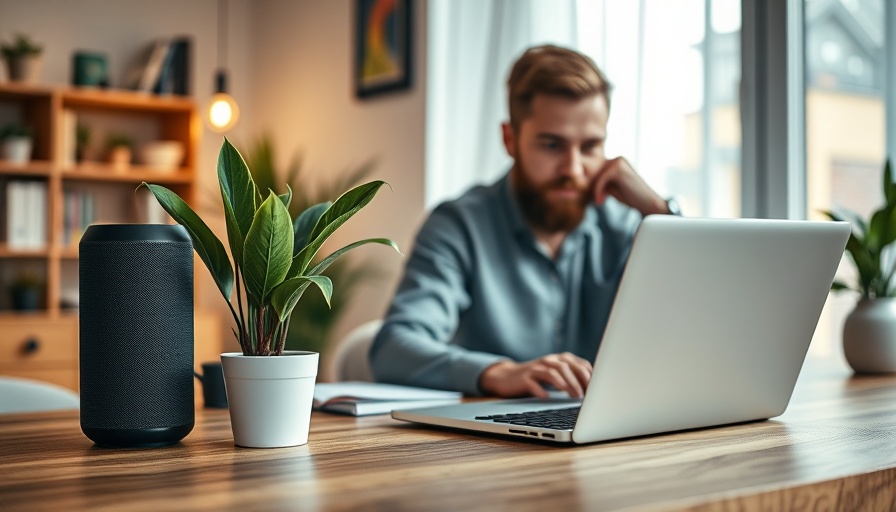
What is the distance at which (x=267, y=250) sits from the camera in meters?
0.92

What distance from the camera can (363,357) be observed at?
215 centimetres

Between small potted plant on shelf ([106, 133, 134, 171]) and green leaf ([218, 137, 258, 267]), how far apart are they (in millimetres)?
3356

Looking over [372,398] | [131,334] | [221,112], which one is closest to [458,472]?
[131,334]

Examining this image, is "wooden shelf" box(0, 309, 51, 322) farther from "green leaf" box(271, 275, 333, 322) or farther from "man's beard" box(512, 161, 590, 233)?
"green leaf" box(271, 275, 333, 322)

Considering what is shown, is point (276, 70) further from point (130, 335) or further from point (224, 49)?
point (130, 335)

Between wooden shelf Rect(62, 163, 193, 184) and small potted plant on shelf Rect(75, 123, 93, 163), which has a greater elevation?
small potted plant on shelf Rect(75, 123, 93, 163)

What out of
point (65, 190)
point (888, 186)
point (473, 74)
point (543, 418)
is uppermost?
point (473, 74)

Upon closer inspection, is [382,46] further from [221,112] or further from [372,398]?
[372,398]

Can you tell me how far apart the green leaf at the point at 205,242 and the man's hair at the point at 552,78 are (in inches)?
41.0

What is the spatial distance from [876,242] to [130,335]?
1.40 meters

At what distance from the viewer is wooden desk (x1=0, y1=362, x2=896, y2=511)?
0.69m

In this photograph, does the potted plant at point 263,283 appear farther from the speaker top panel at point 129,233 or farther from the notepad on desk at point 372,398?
the notepad on desk at point 372,398

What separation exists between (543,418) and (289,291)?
324 millimetres

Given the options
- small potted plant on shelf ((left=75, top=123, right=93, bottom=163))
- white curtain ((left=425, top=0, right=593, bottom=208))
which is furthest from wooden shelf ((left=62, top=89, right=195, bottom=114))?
white curtain ((left=425, top=0, right=593, bottom=208))
